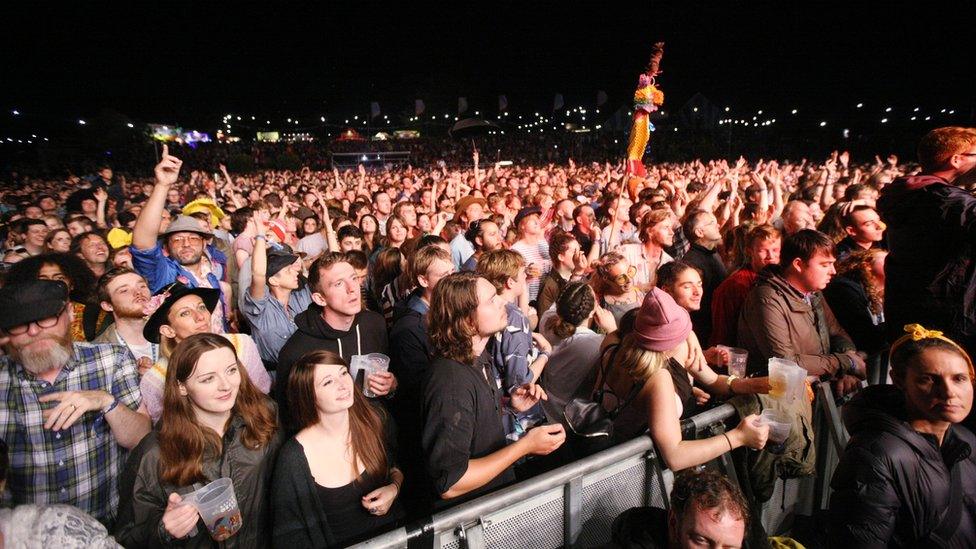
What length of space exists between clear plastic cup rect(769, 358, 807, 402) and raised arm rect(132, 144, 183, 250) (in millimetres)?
4065

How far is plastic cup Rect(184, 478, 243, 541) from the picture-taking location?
1890 millimetres

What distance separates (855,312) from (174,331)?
14.7ft

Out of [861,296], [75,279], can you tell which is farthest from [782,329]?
[75,279]

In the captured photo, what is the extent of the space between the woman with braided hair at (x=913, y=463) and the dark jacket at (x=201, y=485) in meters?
→ 2.46

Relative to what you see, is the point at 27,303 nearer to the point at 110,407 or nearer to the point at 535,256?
the point at 110,407

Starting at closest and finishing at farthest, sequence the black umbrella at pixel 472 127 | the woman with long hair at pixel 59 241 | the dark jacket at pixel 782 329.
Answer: the dark jacket at pixel 782 329
the woman with long hair at pixel 59 241
the black umbrella at pixel 472 127

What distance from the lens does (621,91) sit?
47375mm

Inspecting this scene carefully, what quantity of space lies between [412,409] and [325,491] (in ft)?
2.42

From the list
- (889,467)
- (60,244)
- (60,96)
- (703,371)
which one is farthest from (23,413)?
(60,96)

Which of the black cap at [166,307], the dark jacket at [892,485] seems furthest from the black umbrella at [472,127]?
the dark jacket at [892,485]

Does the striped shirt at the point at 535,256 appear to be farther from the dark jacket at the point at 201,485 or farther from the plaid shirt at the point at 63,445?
the plaid shirt at the point at 63,445

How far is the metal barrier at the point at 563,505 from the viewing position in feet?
6.25

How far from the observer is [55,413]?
208 cm

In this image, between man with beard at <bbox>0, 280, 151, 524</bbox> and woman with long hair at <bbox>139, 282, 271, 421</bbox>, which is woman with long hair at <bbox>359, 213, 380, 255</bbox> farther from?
man with beard at <bbox>0, 280, 151, 524</bbox>
